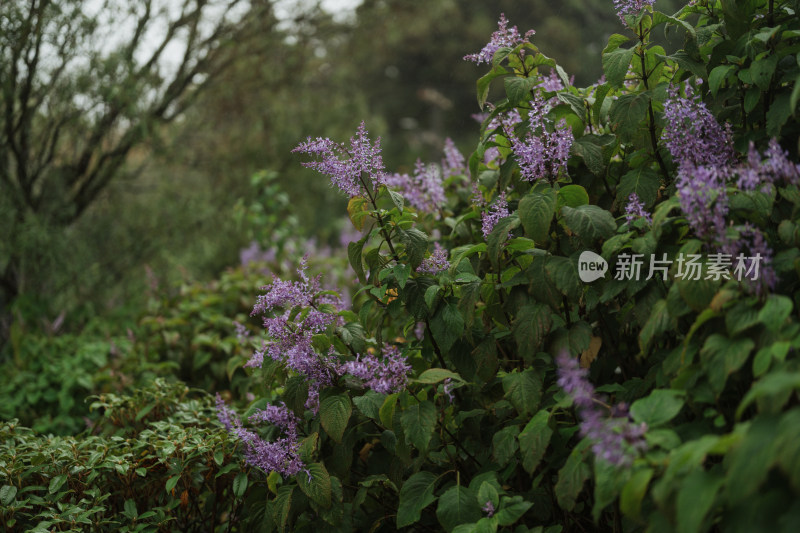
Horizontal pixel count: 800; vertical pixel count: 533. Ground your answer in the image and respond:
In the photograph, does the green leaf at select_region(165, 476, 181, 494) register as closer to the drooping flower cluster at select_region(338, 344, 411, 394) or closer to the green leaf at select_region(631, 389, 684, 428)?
the drooping flower cluster at select_region(338, 344, 411, 394)

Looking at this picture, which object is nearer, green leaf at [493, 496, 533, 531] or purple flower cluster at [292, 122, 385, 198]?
green leaf at [493, 496, 533, 531]

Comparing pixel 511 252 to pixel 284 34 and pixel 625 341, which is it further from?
pixel 284 34

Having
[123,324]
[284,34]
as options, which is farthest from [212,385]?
[284,34]

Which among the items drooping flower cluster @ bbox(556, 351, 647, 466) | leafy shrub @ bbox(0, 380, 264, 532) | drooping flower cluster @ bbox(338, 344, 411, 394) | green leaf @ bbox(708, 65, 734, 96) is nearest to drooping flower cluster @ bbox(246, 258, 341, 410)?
drooping flower cluster @ bbox(338, 344, 411, 394)

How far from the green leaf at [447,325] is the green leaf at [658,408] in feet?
1.81

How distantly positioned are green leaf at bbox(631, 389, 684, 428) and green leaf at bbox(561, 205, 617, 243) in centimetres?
45

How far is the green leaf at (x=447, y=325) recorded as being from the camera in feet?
6.00

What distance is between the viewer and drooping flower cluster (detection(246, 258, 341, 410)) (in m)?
1.90

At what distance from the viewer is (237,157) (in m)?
7.46

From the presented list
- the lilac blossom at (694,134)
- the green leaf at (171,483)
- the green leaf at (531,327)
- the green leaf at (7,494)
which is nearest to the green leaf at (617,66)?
the lilac blossom at (694,134)

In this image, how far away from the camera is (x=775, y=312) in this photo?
130cm

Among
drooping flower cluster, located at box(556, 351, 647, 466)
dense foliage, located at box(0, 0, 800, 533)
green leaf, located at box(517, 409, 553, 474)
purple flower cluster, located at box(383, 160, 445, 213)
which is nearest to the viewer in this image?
drooping flower cluster, located at box(556, 351, 647, 466)

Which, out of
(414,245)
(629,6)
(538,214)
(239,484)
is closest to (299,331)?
(414,245)

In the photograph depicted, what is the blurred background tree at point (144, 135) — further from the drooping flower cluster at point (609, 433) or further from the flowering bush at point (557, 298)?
the drooping flower cluster at point (609, 433)
